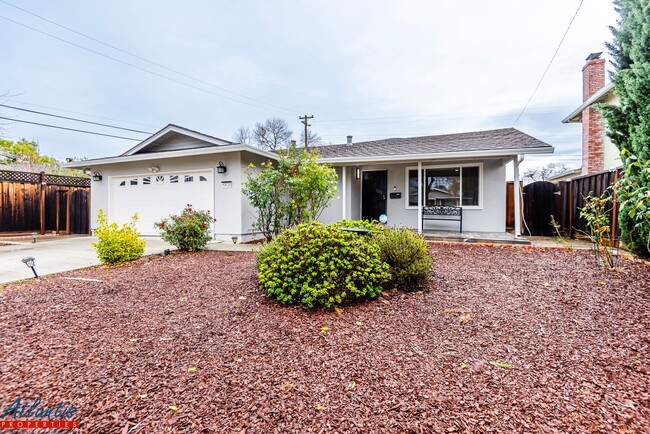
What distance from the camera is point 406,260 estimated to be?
369cm

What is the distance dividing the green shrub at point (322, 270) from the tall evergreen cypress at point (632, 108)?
3472mm

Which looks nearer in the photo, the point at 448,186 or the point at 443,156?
the point at 443,156

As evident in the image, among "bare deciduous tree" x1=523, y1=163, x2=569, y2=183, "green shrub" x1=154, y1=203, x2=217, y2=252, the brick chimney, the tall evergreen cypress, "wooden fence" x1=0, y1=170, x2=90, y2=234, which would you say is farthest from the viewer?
"bare deciduous tree" x1=523, y1=163, x2=569, y2=183

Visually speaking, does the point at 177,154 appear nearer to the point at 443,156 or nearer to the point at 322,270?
the point at 322,270

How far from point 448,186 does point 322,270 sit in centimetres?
750

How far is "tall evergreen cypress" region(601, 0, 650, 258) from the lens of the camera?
4.18m

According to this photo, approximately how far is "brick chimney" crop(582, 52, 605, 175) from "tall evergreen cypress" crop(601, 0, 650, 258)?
594cm

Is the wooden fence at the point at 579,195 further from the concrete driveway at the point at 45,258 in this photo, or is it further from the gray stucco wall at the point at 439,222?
the concrete driveway at the point at 45,258

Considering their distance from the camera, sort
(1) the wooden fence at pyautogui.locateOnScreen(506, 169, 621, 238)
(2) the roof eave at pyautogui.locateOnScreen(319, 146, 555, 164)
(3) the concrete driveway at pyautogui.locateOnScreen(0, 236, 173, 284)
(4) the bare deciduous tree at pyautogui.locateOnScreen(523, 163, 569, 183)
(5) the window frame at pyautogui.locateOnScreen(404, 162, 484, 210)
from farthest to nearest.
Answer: (4) the bare deciduous tree at pyautogui.locateOnScreen(523, 163, 569, 183) → (5) the window frame at pyautogui.locateOnScreen(404, 162, 484, 210) → (2) the roof eave at pyautogui.locateOnScreen(319, 146, 555, 164) → (1) the wooden fence at pyautogui.locateOnScreen(506, 169, 621, 238) → (3) the concrete driveway at pyautogui.locateOnScreen(0, 236, 173, 284)

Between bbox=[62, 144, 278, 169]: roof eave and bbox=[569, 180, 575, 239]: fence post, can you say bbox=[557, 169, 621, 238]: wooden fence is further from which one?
bbox=[62, 144, 278, 169]: roof eave

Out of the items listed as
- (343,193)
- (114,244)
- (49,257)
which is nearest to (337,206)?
(343,193)

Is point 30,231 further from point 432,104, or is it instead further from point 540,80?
point 432,104

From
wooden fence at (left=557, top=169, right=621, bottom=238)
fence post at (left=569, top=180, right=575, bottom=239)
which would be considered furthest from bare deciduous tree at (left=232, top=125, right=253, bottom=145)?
fence post at (left=569, top=180, right=575, bottom=239)

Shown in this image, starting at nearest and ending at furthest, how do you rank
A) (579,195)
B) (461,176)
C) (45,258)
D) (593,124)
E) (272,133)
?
1. (45,258)
2. (579,195)
3. (461,176)
4. (593,124)
5. (272,133)
